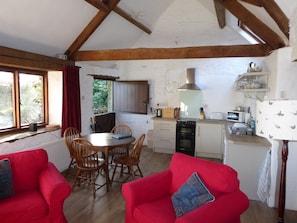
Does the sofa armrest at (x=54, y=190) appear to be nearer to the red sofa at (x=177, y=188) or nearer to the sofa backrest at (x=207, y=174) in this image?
the red sofa at (x=177, y=188)

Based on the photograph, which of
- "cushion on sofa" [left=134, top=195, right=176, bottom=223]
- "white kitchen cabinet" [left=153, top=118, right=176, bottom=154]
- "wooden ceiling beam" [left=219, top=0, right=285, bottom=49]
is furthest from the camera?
"white kitchen cabinet" [left=153, top=118, right=176, bottom=154]

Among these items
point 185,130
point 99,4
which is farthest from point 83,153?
point 185,130

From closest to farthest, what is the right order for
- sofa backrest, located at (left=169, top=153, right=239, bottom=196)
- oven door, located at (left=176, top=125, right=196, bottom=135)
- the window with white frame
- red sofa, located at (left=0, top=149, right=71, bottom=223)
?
sofa backrest, located at (left=169, top=153, right=239, bottom=196)
red sofa, located at (left=0, top=149, right=71, bottom=223)
the window with white frame
oven door, located at (left=176, top=125, right=196, bottom=135)

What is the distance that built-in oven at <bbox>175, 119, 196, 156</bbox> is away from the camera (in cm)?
527

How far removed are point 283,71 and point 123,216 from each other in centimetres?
283

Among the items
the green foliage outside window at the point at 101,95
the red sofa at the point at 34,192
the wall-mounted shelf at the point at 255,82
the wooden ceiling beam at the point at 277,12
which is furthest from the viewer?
the green foliage outside window at the point at 101,95

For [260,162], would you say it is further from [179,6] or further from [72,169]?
[179,6]

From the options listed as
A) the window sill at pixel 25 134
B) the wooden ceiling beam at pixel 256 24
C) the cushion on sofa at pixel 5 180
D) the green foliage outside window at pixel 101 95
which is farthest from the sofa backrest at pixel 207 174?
the green foliage outside window at pixel 101 95

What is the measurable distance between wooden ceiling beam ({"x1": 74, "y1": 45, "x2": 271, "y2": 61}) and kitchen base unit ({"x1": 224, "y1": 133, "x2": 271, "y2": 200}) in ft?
4.87

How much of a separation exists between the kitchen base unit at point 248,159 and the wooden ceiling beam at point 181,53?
149 cm

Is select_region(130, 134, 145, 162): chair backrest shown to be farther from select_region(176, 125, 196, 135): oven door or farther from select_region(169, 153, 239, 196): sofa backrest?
select_region(176, 125, 196, 135): oven door

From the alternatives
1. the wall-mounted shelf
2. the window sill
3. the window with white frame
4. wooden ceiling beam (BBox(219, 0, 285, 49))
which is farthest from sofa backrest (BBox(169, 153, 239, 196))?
the window with white frame

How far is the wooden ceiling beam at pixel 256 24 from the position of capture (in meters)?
3.26

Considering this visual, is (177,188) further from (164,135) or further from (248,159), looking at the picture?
(164,135)
